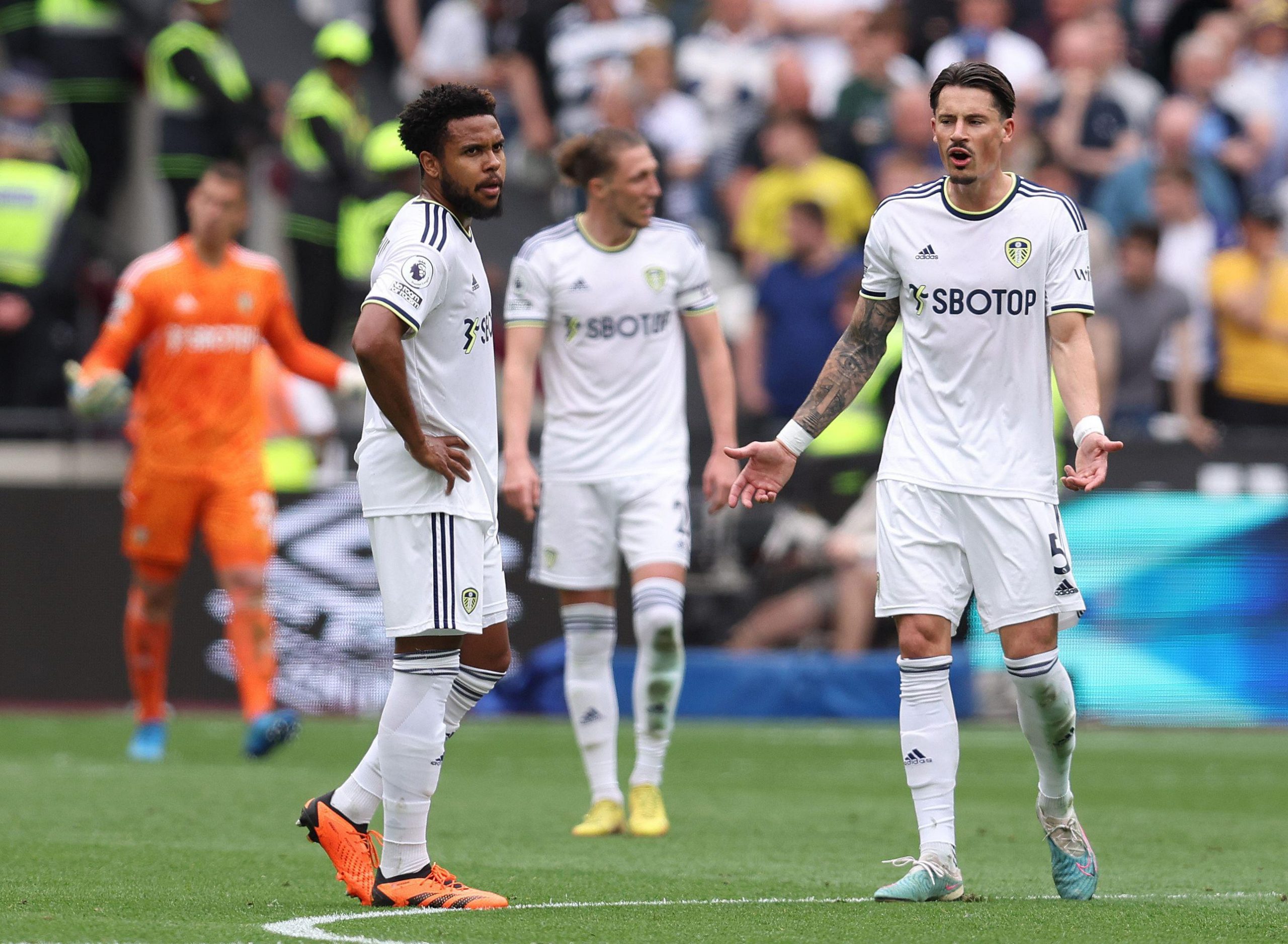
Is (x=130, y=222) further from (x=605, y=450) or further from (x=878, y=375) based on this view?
(x=605, y=450)

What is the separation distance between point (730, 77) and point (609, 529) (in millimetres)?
9641

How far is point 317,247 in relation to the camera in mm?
17047

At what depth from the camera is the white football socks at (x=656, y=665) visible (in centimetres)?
894

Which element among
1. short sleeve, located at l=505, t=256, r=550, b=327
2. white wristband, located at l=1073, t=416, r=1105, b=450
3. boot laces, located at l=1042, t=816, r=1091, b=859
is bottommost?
boot laces, located at l=1042, t=816, r=1091, b=859

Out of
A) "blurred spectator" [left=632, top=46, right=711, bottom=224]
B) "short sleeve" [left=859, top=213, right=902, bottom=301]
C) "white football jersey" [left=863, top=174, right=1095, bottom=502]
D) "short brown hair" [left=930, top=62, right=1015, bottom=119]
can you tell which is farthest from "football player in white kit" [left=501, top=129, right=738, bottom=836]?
"blurred spectator" [left=632, top=46, right=711, bottom=224]

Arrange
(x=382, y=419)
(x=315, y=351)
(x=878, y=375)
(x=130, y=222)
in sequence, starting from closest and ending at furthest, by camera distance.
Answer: (x=382, y=419), (x=315, y=351), (x=878, y=375), (x=130, y=222)

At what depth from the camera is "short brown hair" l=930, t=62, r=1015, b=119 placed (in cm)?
645

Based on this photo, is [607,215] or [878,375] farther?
[878,375]

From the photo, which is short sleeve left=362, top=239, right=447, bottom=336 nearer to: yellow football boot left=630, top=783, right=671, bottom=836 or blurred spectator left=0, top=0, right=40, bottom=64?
yellow football boot left=630, top=783, right=671, bottom=836

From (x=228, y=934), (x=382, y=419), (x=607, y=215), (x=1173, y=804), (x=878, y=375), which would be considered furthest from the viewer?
(x=878, y=375)

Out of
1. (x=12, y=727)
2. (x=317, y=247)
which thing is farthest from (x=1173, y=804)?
(x=317, y=247)

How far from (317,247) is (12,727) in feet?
16.6

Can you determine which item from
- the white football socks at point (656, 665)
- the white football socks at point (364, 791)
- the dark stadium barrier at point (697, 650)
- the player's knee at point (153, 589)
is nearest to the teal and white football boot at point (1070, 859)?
the white football socks at point (364, 791)

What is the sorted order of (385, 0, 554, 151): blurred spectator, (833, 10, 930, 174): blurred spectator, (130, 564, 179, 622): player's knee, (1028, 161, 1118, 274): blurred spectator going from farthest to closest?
(385, 0, 554, 151): blurred spectator, (833, 10, 930, 174): blurred spectator, (1028, 161, 1118, 274): blurred spectator, (130, 564, 179, 622): player's knee
